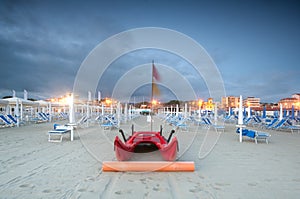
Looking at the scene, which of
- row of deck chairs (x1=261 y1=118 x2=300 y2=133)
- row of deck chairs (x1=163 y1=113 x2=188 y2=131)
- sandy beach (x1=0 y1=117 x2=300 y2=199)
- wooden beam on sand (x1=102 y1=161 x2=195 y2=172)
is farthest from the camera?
row of deck chairs (x1=163 y1=113 x2=188 y2=131)

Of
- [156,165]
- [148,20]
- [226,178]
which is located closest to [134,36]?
[148,20]

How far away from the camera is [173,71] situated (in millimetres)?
12656

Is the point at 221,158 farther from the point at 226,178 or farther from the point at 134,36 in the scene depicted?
the point at 134,36

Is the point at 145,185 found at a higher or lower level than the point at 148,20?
lower

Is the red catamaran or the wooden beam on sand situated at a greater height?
the red catamaran

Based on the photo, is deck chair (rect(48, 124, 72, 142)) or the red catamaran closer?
the red catamaran

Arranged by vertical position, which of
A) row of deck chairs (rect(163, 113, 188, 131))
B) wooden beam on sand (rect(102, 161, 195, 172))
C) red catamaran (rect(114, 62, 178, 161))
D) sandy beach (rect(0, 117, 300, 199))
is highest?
red catamaran (rect(114, 62, 178, 161))

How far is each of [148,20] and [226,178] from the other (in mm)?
12276

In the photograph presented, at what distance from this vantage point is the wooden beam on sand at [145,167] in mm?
3824

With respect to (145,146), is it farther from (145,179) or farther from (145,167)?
(145,179)

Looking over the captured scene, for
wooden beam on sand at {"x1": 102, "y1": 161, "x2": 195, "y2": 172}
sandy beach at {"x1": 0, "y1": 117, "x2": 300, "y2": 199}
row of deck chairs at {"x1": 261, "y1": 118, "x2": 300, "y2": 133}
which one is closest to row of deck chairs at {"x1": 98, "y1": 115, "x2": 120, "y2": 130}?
sandy beach at {"x1": 0, "y1": 117, "x2": 300, "y2": 199}

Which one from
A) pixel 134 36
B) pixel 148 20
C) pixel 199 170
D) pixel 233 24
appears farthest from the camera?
pixel 233 24

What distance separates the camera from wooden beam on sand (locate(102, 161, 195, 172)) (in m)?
3.82

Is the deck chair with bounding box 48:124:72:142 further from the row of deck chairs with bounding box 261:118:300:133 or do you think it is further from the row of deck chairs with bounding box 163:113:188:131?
the row of deck chairs with bounding box 261:118:300:133
